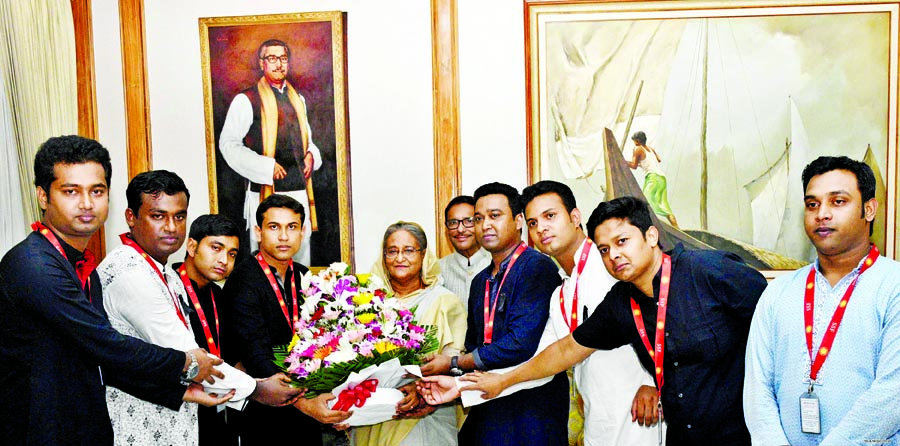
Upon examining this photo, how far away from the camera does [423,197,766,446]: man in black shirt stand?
9.75 ft

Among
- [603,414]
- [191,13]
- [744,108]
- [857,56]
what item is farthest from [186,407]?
[857,56]

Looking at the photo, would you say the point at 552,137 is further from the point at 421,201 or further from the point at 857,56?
the point at 857,56

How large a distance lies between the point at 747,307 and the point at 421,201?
297cm

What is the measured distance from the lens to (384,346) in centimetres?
353

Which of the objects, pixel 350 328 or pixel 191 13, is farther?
pixel 191 13

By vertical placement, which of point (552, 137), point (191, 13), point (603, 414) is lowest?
point (603, 414)

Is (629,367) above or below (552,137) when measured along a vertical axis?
below

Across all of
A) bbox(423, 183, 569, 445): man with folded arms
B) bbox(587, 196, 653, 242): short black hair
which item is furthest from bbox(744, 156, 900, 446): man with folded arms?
bbox(423, 183, 569, 445): man with folded arms

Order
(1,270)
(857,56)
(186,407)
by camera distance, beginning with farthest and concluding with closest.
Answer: (857,56)
(186,407)
(1,270)

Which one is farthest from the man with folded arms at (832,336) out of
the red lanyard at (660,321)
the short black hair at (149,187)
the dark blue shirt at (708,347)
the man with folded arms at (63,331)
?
the short black hair at (149,187)

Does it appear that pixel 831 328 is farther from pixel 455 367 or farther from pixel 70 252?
pixel 70 252

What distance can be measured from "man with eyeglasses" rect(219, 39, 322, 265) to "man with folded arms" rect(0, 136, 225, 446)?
2.62m

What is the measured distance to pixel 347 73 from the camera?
556cm

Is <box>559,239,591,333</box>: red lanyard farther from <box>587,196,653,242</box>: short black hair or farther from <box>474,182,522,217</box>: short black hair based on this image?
<box>474,182,522,217</box>: short black hair
